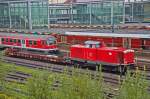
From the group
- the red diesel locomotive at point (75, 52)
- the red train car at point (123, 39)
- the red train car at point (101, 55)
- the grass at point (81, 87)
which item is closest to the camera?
the grass at point (81, 87)

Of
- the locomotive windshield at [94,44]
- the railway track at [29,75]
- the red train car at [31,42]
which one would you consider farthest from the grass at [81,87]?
the red train car at [31,42]

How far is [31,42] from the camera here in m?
51.1

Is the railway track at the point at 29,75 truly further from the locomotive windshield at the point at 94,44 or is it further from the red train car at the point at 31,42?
the locomotive windshield at the point at 94,44

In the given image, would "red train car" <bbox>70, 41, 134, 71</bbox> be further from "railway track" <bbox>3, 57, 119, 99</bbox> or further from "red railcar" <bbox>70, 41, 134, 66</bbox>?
"railway track" <bbox>3, 57, 119, 99</bbox>

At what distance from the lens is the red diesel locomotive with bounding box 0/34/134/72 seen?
121ft

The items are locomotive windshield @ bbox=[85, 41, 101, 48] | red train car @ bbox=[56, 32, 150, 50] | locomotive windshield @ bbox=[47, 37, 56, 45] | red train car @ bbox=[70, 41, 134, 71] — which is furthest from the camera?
locomotive windshield @ bbox=[47, 37, 56, 45]

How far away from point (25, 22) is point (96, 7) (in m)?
26.2

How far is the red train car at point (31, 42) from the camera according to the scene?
163ft

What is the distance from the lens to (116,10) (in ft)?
325

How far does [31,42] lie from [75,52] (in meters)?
11.4

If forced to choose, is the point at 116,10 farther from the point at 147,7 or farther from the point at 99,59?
the point at 99,59

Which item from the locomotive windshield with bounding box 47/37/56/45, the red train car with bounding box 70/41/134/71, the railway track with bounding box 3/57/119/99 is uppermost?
the locomotive windshield with bounding box 47/37/56/45

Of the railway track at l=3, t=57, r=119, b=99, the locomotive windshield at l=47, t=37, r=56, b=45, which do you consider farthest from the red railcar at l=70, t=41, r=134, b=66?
the locomotive windshield at l=47, t=37, r=56, b=45

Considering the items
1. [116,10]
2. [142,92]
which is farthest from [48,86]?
[116,10]
